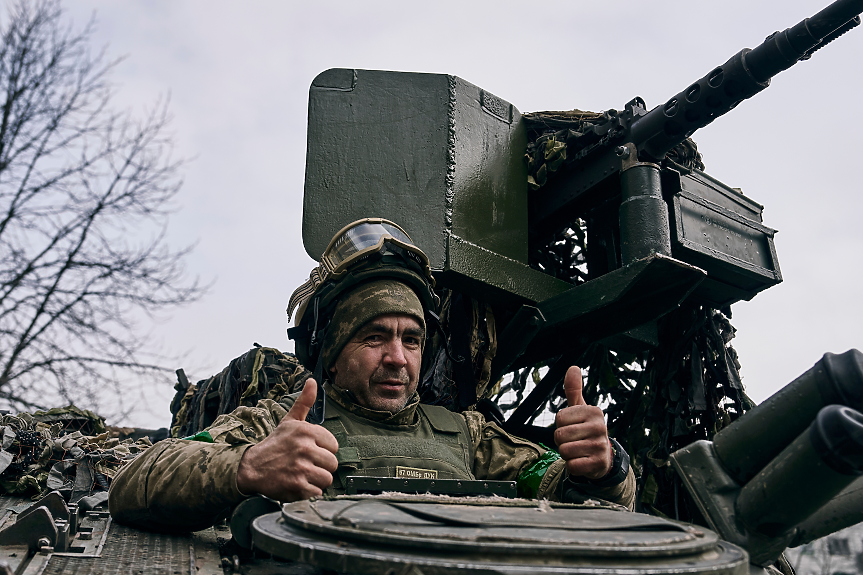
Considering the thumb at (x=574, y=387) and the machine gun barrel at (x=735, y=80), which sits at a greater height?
the machine gun barrel at (x=735, y=80)

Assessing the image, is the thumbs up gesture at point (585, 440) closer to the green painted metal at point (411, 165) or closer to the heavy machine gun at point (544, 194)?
the heavy machine gun at point (544, 194)

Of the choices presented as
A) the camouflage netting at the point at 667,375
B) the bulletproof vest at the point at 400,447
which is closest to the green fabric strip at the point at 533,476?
the bulletproof vest at the point at 400,447

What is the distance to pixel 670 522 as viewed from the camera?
4.64 feet

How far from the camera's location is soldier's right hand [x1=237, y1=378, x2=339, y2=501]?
1.77 metres

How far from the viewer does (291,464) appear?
178cm

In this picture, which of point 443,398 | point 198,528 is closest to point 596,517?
point 198,528

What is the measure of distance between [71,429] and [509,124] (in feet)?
10.5

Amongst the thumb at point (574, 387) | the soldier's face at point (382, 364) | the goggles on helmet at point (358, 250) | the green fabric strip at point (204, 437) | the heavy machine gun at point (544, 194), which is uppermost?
the heavy machine gun at point (544, 194)

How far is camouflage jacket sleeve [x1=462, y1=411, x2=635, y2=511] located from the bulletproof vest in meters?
0.09

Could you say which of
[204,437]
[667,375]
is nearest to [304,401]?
[204,437]

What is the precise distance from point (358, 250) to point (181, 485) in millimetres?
1129

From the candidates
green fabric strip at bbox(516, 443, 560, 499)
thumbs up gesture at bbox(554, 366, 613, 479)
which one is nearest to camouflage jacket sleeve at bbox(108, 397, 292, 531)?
thumbs up gesture at bbox(554, 366, 613, 479)

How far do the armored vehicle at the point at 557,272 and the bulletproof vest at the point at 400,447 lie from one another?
→ 1.51ft

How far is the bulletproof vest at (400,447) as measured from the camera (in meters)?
2.33
